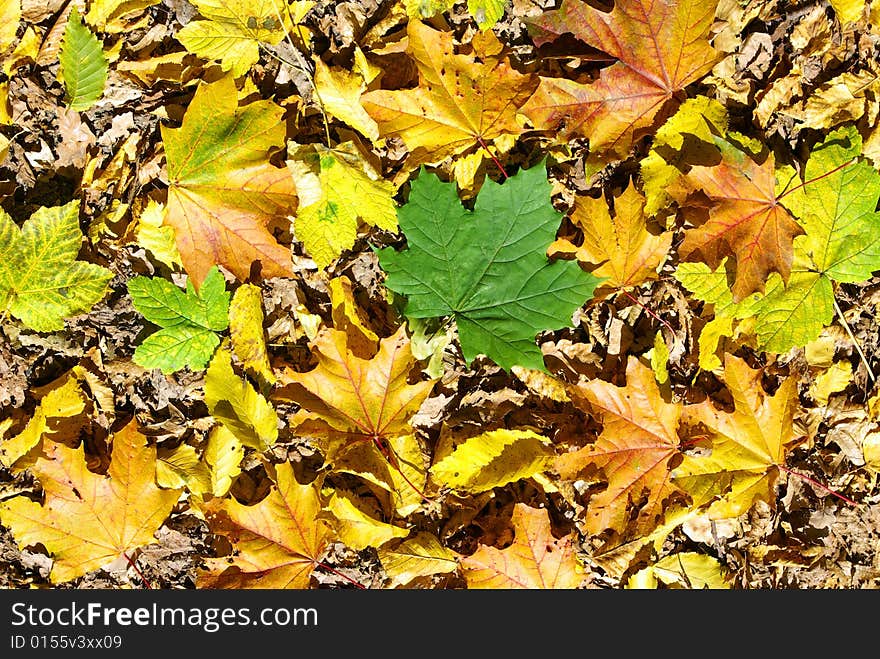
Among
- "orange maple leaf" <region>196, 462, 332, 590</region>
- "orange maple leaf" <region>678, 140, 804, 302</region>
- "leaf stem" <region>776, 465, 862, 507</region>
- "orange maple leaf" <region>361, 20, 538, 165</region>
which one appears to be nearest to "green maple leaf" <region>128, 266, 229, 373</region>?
"orange maple leaf" <region>196, 462, 332, 590</region>

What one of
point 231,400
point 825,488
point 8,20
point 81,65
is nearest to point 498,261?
point 231,400

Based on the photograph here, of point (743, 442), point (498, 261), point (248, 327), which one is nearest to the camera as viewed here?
point (498, 261)

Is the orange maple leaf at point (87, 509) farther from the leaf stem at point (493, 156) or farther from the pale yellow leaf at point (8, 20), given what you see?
the leaf stem at point (493, 156)

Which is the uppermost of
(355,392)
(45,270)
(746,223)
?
(45,270)

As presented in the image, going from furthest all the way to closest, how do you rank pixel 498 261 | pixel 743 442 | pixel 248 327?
1. pixel 248 327
2. pixel 743 442
3. pixel 498 261

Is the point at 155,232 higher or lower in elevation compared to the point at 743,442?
higher

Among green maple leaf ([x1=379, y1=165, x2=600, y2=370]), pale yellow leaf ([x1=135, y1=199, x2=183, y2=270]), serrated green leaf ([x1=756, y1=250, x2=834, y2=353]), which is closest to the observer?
green maple leaf ([x1=379, y1=165, x2=600, y2=370])

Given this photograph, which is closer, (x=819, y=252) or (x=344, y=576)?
(x=819, y=252)

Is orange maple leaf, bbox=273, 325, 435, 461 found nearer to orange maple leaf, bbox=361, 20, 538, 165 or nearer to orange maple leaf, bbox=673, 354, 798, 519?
orange maple leaf, bbox=361, 20, 538, 165

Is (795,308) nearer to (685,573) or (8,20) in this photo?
(685,573)
